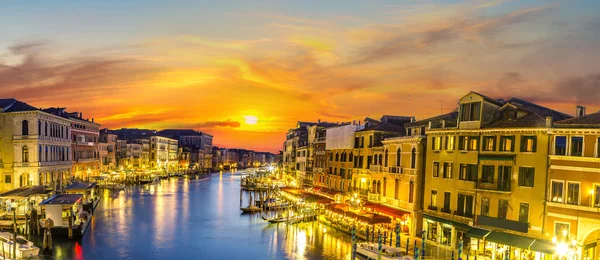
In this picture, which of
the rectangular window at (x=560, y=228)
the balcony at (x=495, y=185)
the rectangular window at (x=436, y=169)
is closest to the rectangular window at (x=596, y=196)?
the rectangular window at (x=560, y=228)

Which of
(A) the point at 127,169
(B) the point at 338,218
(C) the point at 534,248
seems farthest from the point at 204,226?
(A) the point at 127,169

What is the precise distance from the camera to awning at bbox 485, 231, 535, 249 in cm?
2122

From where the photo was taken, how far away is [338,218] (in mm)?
35219

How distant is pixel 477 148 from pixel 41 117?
40.5m

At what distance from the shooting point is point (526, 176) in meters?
22.3

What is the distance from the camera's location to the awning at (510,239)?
835 inches

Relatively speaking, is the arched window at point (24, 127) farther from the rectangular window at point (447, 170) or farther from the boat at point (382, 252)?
the rectangular window at point (447, 170)

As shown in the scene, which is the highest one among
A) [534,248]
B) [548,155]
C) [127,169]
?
[548,155]

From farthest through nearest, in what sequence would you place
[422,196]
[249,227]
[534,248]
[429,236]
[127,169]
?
[127,169]
[249,227]
[422,196]
[429,236]
[534,248]

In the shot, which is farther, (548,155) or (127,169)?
(127,169)

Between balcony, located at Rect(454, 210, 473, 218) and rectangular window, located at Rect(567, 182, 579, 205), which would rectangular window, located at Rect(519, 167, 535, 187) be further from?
balcony, located at Rect(454, 210, 473, 218)

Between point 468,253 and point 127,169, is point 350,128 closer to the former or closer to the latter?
point 468,253

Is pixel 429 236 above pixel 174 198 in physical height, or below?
above

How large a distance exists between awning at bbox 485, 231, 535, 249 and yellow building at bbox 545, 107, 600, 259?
40.9 inches
